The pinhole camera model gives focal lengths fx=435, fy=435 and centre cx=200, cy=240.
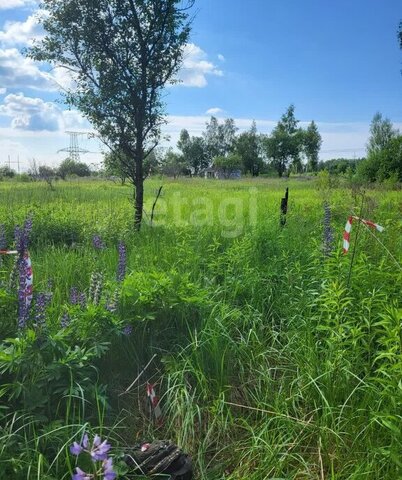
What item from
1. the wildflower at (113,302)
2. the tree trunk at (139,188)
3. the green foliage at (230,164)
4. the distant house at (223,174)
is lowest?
the wildflower at (113,302)

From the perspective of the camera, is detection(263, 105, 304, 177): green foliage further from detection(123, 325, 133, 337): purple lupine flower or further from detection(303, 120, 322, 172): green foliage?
detection(123, 325, 133, 337): purple lupine flower

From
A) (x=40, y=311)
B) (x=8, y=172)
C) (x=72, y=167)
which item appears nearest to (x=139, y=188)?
(x=40, y=311)

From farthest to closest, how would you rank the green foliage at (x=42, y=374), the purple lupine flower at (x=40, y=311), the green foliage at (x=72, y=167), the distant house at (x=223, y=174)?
the distant house at (x=223, y=174), the green foliage at (x=72, y=167), the purple lupine flower at (x=40, y=311), the green foliage at (x=42, y=374)

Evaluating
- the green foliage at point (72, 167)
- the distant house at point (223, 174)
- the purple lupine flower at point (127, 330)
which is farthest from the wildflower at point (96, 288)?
the distant house at point (223, 174)

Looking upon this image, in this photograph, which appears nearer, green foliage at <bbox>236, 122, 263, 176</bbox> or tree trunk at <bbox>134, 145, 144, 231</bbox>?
tree trunk at <bbox>134, 145, 144, 231</bbox>

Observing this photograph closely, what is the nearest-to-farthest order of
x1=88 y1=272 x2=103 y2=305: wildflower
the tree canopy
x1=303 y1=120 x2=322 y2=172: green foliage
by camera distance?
x1=88 y1=272 x2=103 y2=305: wildflower < the tree canopy < x1=303 y1=120 x2=322 y2=172: green foliage

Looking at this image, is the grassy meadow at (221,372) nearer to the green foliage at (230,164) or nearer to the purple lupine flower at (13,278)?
the purple lupine flower at (13,278)

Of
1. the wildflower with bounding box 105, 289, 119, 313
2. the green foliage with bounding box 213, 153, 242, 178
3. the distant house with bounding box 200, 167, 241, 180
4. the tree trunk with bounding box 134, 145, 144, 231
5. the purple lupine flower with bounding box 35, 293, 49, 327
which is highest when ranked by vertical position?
the green foliage with bounding box 213, 153, 242, 178

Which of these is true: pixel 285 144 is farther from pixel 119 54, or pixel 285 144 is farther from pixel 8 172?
pixel 119 54

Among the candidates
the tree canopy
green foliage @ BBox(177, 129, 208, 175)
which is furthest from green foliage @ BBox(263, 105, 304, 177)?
the tree canopy

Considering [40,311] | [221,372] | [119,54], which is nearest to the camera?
[40,311]

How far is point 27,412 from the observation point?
85.1 inches

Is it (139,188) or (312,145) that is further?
(312,145)

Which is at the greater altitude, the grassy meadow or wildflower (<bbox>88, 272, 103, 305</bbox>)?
wildflower (<bbox>88, 272, 103, 305</bbox>)
